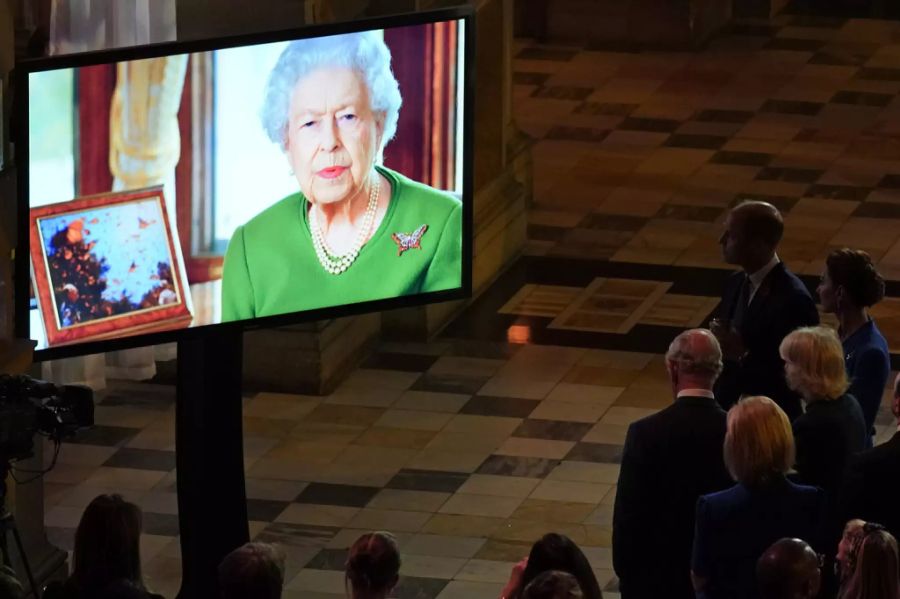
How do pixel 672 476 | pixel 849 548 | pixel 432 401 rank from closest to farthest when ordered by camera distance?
pixel 849 548, pixel 672 476, pixel 432 401

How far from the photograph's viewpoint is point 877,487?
18.3ft

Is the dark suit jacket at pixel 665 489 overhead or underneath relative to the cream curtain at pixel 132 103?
underneath

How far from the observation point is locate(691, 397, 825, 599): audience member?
543cm

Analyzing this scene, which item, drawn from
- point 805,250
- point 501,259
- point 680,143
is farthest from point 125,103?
point 680,143

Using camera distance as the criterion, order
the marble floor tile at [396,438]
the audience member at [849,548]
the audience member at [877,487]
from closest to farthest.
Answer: the audience member at [849,548] < the audience member at [877,487] < the marble floor tile at [396,438]

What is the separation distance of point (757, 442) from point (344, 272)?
1848 mm

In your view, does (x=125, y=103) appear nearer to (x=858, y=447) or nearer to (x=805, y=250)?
(x=858, y=447)

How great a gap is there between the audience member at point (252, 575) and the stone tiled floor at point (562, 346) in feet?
8.67

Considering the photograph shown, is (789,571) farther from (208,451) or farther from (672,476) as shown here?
(208,451)

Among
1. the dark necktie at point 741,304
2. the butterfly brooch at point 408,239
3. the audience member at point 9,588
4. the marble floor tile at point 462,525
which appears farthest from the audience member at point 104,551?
the marble floor tile at point 462,525

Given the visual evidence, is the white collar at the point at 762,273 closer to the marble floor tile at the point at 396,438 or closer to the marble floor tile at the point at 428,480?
the marble floor tile at the point at 428,480

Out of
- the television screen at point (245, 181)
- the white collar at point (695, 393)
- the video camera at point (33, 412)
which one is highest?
the television screen at point (245, 181)

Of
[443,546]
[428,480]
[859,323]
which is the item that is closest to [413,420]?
[428,480]

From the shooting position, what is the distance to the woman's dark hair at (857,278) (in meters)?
6.60
